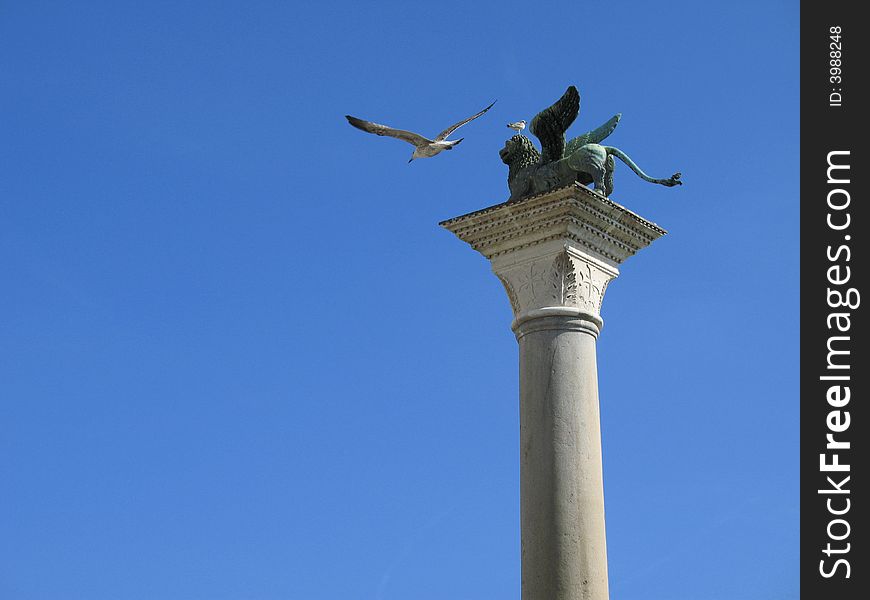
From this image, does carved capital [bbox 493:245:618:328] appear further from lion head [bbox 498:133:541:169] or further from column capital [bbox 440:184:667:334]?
lion head [bbox 498:133:541:169]

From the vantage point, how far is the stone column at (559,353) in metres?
18.8

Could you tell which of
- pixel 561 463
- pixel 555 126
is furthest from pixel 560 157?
pixel 561 463

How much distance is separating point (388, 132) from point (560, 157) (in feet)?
8.71

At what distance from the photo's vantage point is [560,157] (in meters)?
21.0

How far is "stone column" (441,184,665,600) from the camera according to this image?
18812 mm

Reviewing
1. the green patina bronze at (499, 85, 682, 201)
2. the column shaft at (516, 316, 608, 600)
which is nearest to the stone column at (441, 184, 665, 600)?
the column shaft at (516, 316, 608, 600)

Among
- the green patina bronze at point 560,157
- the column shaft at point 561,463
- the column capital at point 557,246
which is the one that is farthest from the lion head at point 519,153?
the column shaft at point 561,463

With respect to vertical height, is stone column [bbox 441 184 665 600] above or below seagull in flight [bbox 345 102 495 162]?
below

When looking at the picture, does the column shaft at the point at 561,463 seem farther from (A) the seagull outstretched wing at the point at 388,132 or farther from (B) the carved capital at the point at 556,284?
(A) the seagull outstretched wing at the point at 388,132

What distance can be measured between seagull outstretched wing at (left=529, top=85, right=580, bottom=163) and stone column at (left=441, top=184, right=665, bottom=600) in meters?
1.08

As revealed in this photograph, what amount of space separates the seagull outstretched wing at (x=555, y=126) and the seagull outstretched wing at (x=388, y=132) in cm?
197
